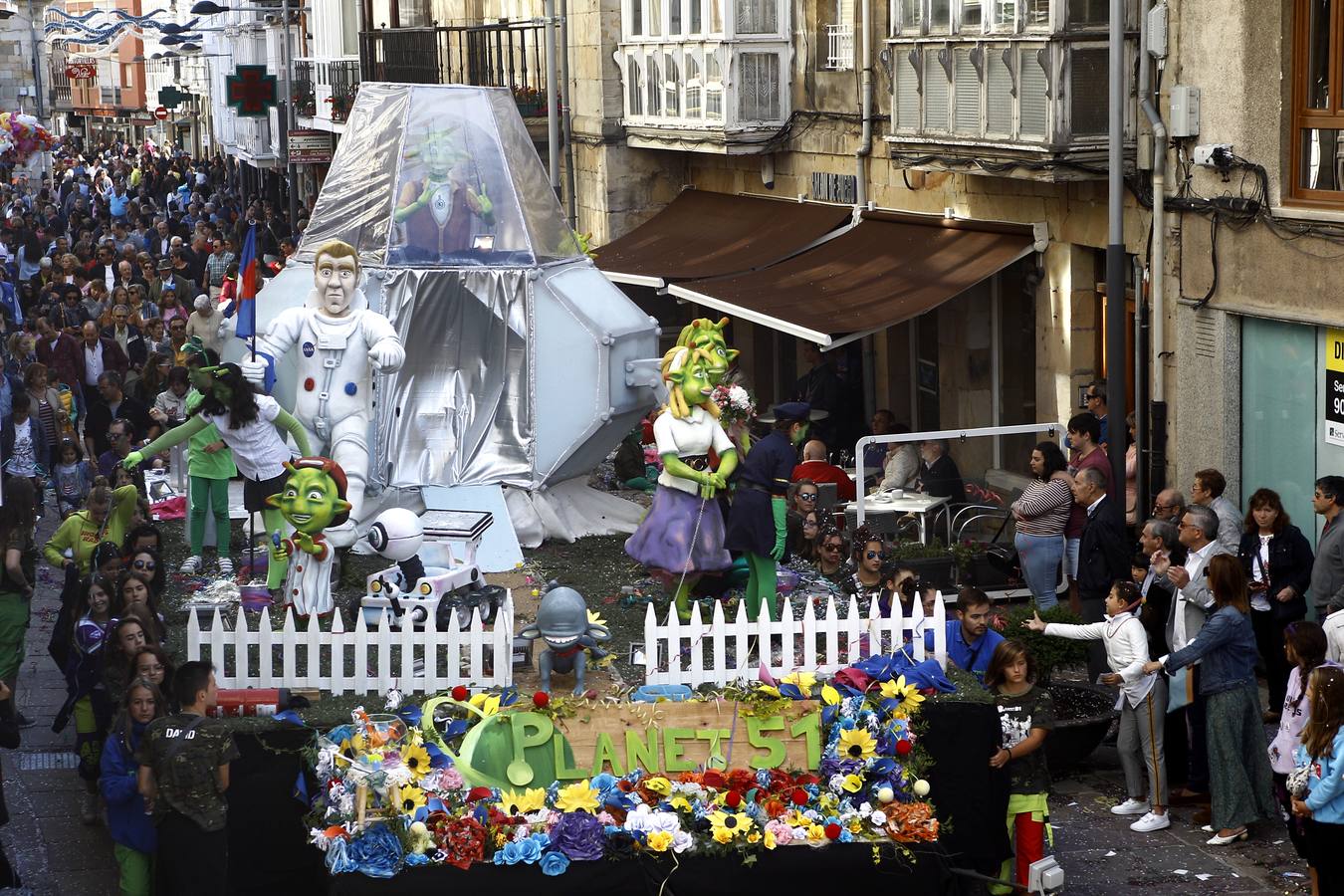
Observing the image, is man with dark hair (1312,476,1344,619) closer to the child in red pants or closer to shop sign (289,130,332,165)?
the child in red pants

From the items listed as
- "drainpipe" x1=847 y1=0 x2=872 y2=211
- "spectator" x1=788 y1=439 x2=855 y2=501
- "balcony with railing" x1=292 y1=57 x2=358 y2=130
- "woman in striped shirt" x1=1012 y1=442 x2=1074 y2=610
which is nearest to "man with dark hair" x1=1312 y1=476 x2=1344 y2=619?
"woman in striped shirt" x1=1012 y1=442 x2=1074 y2=610

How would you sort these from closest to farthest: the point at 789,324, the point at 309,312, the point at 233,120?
the point at 309,312
the point at 789,324
the point at 233,120

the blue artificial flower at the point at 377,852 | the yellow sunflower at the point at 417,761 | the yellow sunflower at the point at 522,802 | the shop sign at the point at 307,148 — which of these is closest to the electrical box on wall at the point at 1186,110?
the yellow sunflower at the point at 522,802

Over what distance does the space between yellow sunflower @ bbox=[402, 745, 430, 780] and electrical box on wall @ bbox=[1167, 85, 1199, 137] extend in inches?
334

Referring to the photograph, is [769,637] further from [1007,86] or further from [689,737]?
[1007,86]

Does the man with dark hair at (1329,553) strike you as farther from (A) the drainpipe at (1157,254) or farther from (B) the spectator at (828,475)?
(B) the spectator at (828,475)

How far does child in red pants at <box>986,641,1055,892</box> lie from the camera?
8867 mm

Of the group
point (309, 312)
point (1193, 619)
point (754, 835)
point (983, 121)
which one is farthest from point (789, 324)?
point (754, 835)

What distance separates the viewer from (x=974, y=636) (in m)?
9.70

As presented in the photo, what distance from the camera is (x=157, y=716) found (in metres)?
8.64

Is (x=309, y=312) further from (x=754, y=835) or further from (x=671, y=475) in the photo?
(x=754, y=835)

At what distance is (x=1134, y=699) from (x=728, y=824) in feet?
8.75

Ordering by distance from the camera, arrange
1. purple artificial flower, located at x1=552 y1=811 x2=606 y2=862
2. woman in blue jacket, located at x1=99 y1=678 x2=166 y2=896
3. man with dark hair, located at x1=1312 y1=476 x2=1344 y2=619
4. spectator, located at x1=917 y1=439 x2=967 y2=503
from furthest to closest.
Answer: spectator, located at x1=917 y1=439 x2=967 y2=503 → man with dark hair, located at x1=1312 y1=476 x2=1344 y2=619 → woman in blue jacket, located at x1=99 y1=678 x2=166 y2=896 → purple artificial flower, located at x1=552 y1=811 x2=606 y2=862

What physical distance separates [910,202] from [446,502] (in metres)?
6.26
